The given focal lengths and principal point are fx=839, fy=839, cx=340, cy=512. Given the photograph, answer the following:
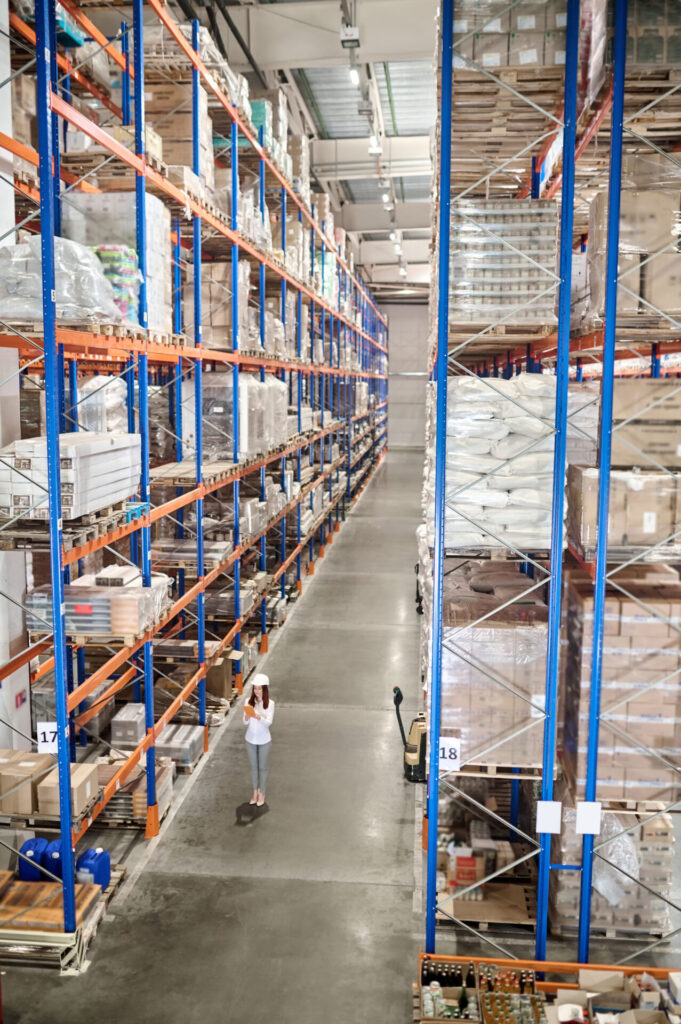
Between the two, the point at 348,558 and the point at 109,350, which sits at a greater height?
the point at 109,350

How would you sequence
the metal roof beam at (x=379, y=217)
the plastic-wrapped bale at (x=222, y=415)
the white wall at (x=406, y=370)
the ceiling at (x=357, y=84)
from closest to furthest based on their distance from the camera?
the plastic-wrapped bale at (x=222, y=415), the ceiling at (x=357, y=84), the metal roof beam at (x=379, y=217), the white wall at (x=406, y=370)

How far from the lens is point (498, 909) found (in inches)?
250

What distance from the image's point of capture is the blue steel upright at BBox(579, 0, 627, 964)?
197 inches

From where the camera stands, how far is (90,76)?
7.92 meters

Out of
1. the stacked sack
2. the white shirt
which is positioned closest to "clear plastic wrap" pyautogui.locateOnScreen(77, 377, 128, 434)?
the white shirt

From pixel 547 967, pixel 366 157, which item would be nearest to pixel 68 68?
pixel 547 967

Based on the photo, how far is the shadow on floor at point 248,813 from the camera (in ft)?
25.7

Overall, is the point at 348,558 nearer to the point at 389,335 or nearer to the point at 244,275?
the point at 244,275

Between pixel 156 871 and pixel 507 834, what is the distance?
9.77 ft

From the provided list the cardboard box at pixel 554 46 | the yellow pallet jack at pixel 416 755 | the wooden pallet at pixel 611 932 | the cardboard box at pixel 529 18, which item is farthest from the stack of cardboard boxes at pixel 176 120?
the wooden pallet at pixel 611 932

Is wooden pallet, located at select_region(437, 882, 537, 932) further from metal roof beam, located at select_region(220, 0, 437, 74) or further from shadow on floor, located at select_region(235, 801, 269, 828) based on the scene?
metal roof beam, located at select_region(220, 0, 437, 74)

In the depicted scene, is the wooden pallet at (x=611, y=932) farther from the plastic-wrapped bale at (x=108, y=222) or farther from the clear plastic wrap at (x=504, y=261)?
the plastic-wrapped bale at (x=108, y=222)

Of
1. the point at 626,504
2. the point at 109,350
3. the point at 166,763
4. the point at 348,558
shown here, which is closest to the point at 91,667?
the point at 166,763

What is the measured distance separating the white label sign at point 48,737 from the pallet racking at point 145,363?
49mm
